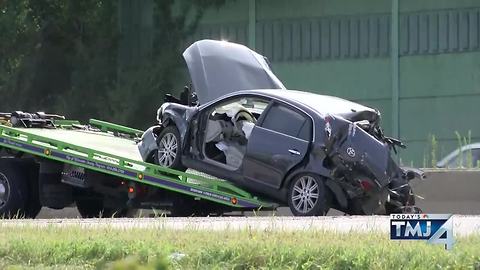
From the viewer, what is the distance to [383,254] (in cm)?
789

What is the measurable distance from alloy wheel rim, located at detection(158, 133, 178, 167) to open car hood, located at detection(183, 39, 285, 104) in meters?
0.68

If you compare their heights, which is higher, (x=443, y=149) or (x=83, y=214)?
(x=443, y=149)

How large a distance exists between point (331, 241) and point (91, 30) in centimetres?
2209

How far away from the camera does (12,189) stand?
49.7 feet

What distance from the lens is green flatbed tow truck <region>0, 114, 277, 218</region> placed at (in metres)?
14.6

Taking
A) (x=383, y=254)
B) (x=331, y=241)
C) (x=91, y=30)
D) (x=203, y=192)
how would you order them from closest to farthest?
(x=383, y=254) → (x=331, y=241) → (x=203, y=192) → (x=91, y=30)

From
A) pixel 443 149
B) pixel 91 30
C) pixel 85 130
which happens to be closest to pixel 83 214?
pixel 85 130

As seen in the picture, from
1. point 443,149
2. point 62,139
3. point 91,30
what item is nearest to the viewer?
point 62,139

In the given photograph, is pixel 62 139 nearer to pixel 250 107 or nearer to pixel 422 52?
pixel 250 107

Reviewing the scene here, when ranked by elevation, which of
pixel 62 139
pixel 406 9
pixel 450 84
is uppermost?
pixel 406 9

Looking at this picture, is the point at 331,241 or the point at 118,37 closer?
the point at 331,241

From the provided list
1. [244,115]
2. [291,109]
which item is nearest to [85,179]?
[244,115]

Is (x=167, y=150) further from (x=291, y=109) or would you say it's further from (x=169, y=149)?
(x=291, y=109)

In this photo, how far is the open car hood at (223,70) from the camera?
15.4 meters
